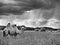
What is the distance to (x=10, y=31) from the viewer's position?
1590 centimetres

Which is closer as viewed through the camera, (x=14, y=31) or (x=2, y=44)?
(x=2, y=44)

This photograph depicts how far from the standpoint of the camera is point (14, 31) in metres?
16.1

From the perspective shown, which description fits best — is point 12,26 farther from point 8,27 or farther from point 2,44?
point 2,44

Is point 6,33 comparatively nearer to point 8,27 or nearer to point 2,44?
point 8,27

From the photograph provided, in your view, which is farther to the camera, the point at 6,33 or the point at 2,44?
the point at 6,33

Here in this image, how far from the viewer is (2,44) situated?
6.89 m

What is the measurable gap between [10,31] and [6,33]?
0.56 m

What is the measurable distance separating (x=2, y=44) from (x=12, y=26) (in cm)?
951

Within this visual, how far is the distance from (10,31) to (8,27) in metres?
0.66

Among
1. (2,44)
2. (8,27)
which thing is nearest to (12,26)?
(8,27)

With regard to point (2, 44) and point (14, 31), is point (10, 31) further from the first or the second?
point (2, 44)

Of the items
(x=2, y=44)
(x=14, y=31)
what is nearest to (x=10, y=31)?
(x=14, y=31)

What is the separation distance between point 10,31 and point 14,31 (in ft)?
1.76

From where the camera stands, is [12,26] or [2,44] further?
[12,26]
